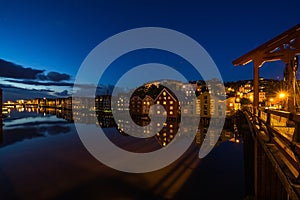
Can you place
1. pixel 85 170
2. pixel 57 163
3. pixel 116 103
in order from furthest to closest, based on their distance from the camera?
pixel 116 103
pixel 57 163
pixel 85 170

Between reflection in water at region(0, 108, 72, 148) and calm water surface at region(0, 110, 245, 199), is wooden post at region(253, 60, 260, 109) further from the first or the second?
reflection in water at region(0, 108, 72, 148)

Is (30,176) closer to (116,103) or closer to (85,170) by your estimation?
(85,170)

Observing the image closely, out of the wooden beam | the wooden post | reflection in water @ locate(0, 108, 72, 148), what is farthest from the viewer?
reflection in water @ locate(0, 108, 72, 148)

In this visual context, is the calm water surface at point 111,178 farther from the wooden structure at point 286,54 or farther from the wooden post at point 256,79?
the wooden structure at point 286,54

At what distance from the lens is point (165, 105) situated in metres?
40.7

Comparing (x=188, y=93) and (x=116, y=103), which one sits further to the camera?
(x=116, y=103)

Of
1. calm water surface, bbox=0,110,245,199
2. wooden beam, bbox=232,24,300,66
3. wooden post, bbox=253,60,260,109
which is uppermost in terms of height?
wooden beam, bbox=232,24,300,66

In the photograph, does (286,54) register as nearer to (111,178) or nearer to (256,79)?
(256,79)

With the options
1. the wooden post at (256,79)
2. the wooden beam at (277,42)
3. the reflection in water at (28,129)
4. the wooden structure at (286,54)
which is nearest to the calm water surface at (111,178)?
the wooden post at (256,79)

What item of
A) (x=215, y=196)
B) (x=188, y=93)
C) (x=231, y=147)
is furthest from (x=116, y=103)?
(x=215, y=196)

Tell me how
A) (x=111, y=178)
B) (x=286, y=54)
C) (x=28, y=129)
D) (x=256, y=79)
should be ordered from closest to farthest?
(x=286, y=54), (x=256, y=79), (x=111, y=178), (x=28, y=129)

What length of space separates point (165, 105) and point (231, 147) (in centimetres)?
2195

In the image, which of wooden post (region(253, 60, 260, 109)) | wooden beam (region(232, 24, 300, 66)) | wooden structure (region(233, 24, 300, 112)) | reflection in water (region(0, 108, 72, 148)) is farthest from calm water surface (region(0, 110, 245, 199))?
reflection in water (region(0, 108, 72, 148))

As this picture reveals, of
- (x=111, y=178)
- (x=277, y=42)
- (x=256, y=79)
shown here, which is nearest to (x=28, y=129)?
(x=111, y=178)
